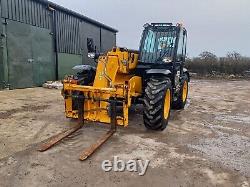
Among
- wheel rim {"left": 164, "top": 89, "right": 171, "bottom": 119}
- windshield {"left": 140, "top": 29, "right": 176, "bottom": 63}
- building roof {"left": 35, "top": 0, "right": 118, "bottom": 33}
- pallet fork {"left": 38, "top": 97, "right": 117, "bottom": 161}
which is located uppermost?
building roof {"left": 35, "top": 0, "right": 118, "bottom": 33}

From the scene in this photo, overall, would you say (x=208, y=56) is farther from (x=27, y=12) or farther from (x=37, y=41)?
(x=27, y=12)

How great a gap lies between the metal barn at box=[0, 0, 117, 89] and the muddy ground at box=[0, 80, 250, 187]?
5.68m

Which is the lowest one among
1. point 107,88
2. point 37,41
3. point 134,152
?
point 134,152

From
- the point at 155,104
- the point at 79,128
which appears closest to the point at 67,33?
the point at 79,128

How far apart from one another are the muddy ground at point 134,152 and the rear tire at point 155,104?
230 mm

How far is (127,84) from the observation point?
553 centimetres

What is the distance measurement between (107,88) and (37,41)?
10372 mm

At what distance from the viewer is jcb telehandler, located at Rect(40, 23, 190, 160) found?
5637mm

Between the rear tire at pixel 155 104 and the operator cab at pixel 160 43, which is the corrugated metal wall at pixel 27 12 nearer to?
the operator cab at pixel 160 43

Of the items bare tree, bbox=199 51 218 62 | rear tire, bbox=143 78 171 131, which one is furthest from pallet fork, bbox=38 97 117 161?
bare tree, bbox=199 51 218 62

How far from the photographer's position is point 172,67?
695cm

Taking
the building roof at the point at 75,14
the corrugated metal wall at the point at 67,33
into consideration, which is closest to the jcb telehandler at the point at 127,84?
the building roof at the point at 75,14

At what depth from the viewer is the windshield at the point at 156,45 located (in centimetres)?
714

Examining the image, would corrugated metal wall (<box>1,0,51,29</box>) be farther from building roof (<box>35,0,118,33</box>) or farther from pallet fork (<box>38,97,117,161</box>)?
pallet fork (<box>38,97,117,161</box>)
